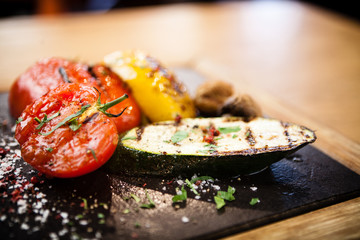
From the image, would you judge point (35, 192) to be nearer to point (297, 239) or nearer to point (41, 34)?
point (297, 239)

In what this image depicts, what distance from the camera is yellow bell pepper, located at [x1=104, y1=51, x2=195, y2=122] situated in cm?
207

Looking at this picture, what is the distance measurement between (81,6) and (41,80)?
512 centimetres

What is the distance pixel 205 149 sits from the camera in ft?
5.65

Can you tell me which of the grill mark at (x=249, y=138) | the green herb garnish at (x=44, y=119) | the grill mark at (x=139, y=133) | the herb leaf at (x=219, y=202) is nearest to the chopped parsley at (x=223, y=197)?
the herb leaf at (x=219, y=202)

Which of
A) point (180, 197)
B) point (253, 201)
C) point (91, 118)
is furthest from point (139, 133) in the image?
point (253, 201)

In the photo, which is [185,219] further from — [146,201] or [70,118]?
[70,118]

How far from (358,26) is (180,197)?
14.5 feet

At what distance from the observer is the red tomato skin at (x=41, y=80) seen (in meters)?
2.08

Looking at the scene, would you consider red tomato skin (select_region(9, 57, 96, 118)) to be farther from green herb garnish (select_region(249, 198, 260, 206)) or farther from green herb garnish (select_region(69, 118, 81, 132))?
green herb garnish (select_region(249, 198, 260, 206))

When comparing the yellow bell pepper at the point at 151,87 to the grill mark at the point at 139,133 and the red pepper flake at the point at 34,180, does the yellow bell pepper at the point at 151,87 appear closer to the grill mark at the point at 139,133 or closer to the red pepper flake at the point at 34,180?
the grill mark at the point at 139,133

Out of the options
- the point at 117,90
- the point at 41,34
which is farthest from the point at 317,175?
the point at 41,34

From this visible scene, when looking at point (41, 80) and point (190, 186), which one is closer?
point (190, 186)

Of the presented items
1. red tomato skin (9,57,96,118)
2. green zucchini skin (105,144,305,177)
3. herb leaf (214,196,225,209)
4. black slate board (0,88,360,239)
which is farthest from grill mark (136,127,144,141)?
herb leaf (214,196,225,209)

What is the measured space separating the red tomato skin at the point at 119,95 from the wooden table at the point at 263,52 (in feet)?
3.12
